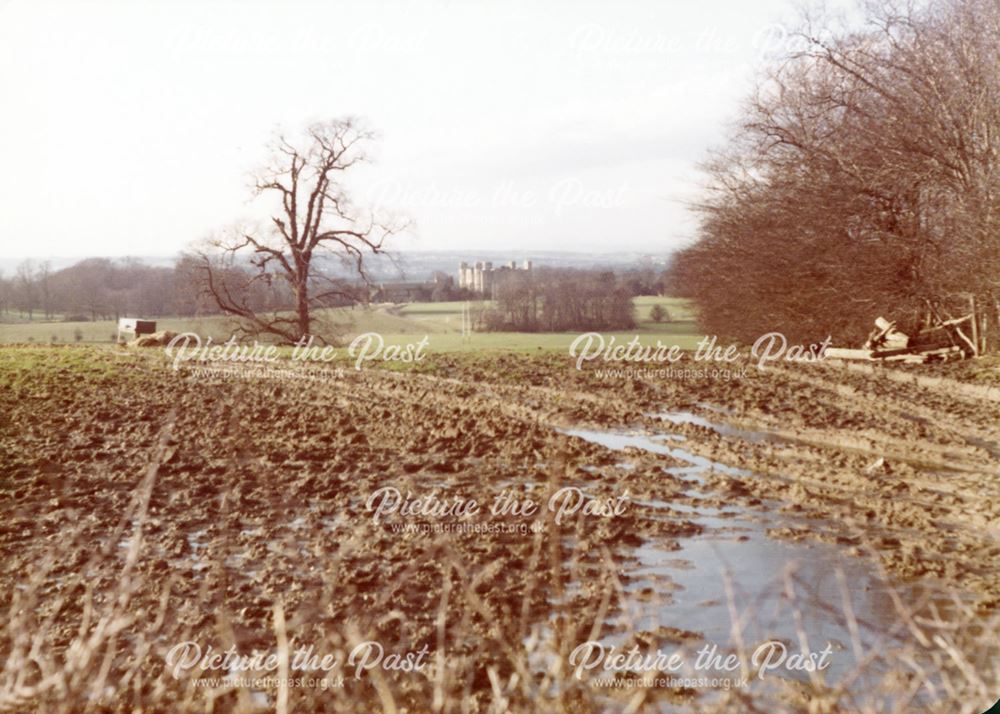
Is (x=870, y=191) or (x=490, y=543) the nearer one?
(x=490, y=543)

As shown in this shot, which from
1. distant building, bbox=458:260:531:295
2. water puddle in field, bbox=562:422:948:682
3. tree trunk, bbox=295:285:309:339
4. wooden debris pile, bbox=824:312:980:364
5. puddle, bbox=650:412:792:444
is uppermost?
distant building, bbox=458:260:531:295

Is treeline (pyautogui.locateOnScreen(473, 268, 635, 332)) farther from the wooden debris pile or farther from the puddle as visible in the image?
the puddle

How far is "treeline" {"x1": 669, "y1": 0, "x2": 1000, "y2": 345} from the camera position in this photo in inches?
792

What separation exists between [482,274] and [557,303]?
7.80ft

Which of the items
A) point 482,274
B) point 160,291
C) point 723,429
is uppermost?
point 482,274

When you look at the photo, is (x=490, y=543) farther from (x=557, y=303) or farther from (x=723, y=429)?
(x=557, y=303)

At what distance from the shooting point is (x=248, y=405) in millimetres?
15500

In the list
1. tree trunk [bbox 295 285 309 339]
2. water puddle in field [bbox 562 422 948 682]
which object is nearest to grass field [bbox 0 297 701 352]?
tree trunk [bbox 295 285 309 339]

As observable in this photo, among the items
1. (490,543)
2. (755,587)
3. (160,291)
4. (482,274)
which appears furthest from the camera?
(482,274)

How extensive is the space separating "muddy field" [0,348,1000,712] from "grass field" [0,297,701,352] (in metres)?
10.0

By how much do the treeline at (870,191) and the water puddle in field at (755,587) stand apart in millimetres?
13045

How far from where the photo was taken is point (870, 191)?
74.8 ft

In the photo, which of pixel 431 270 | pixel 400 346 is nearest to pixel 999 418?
pixel 400 346

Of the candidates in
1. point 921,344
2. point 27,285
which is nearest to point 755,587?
point 921,344
